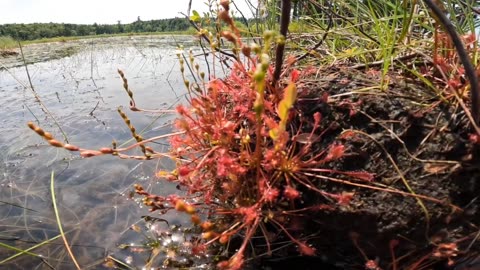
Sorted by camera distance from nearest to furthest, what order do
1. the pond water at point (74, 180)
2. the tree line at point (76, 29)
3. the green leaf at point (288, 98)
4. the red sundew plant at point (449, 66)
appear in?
the green leaf at point (288, 98) < the red sundew plant at point (449, 66) < the pond water at point (74, 180) < the tree line at point (76, 29)

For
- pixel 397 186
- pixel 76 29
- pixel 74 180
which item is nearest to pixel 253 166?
pixel 397 186

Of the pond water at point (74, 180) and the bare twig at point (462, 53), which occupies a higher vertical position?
the bare twig at point (462, 53)

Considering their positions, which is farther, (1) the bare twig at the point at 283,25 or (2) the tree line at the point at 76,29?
(2) the tree line at the point at 76,29

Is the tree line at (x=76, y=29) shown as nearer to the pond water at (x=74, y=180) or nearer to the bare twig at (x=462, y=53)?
the pond water at (x=74, y=180)

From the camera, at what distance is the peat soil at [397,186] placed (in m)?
1.21

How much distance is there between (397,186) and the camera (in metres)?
1.25

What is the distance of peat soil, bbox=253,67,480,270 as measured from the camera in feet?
3.96

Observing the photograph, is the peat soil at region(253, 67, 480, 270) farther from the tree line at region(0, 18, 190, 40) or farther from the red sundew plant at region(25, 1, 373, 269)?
the tree line at region(0, 18, 190, 40)

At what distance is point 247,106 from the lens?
1.55 metres

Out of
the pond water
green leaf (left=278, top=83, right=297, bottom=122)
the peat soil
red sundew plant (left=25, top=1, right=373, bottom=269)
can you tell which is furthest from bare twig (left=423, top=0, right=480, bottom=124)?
the pond water

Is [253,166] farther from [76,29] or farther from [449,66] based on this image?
[76,29]

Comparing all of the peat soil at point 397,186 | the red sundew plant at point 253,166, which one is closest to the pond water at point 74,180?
the red sundew plant at point 253,166

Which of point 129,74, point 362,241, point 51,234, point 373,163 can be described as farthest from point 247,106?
point 129,74

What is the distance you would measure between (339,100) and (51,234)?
5.70ft
